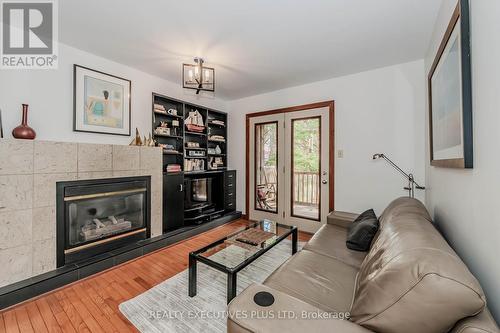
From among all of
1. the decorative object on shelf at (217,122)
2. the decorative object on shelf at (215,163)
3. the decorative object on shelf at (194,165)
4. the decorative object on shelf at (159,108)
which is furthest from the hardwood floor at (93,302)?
the decorative object on shelf at (217,122)

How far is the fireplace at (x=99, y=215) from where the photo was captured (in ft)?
7.38

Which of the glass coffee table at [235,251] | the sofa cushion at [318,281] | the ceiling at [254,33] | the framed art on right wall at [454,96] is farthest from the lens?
the ceiling at [254,33]

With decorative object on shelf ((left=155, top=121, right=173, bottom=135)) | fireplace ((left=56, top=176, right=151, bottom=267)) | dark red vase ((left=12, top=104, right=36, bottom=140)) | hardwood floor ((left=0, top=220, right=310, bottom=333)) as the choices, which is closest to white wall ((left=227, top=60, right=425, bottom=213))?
decorative object on shelf ((left=155, top=121, right=173, bottom=135))

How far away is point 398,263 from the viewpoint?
867 millimetres

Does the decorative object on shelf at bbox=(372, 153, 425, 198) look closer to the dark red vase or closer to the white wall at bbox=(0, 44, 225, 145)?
the white wall at bbox=(0, 44, 225, 145)

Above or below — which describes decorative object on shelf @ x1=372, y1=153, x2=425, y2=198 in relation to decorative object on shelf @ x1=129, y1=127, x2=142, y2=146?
below

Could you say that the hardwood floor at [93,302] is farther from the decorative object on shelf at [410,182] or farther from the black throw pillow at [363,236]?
the decorative object on shelf at [410,182]

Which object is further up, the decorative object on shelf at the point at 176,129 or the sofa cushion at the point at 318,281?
the decorative object on shelf at the point at 176,129

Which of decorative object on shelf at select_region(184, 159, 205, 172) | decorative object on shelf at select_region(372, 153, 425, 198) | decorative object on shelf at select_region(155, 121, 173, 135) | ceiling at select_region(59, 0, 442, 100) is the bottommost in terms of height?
decorative object on shelf at select_region(372, 153, 425, 198)

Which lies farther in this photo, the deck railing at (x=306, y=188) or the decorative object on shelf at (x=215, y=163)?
the decorative object on shelf at (x=215, y=163)

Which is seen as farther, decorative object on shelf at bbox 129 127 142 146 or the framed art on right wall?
decorative object on shelf at bbox 129 127 142 146

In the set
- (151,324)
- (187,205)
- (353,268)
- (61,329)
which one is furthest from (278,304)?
(187,205)

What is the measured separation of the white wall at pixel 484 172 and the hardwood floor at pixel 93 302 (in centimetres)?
213

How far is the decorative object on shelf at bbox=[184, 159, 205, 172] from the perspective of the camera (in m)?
3.78
